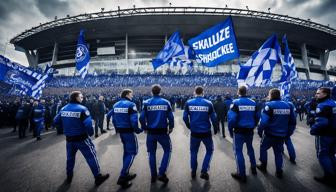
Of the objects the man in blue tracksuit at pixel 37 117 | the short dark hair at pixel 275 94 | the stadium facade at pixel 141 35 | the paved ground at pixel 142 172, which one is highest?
the stadium facade at pixel 141 35

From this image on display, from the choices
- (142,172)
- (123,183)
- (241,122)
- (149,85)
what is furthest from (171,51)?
(149,85)

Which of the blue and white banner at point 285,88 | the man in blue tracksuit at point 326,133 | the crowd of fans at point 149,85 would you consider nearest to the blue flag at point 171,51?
the blue and white banner at point 285,88

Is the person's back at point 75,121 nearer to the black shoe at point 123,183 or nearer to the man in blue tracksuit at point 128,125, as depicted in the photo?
the man in blue tracksuit at point 128,125

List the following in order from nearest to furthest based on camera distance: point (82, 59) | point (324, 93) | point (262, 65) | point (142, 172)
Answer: point (324, 93) < point (142, 172) < point (262, 65) < point (82, 59)

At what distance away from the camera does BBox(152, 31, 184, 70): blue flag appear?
9.89 m

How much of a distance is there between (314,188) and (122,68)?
110 feet

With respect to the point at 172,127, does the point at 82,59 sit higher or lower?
higher

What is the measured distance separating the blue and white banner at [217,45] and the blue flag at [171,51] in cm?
239

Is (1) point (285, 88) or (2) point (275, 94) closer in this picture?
(2) point (275, 94)

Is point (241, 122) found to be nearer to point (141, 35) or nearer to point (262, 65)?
point (262, 65)

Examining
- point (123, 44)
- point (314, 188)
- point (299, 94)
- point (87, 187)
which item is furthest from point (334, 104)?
point (123, 44)

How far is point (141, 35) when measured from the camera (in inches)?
1382

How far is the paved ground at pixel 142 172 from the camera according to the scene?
121 inches

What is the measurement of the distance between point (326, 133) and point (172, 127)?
2987mm
